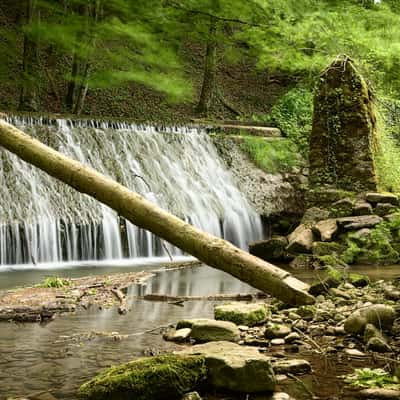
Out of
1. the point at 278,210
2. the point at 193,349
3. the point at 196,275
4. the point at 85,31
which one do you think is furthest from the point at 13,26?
the point at 193,349

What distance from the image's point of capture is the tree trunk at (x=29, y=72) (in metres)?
17.3

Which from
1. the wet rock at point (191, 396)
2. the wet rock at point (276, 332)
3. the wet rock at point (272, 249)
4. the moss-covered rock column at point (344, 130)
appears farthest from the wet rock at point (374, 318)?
the moss-covered rock column at point (344, 130)

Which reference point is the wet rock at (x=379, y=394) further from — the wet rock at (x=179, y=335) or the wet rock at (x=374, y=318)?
the wet rock at (x=179, y=335)

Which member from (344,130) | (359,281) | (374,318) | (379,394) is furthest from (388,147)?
(379,394)

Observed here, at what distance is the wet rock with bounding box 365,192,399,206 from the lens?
38.4 ft

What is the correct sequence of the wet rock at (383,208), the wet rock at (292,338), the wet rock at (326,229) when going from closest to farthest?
1. the wet rock at (292,338)
2. the wet rock at (326,229)
3. the wet rock at (383,208)

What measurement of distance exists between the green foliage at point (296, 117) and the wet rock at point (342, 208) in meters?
5.51

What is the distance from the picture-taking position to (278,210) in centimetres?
1543

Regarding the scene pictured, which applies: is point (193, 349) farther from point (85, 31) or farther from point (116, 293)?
point (85, 31)

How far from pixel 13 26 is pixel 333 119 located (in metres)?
14.7

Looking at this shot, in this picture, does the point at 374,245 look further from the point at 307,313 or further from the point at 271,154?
the point at 271,154

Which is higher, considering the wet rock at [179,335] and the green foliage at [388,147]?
the green foliage at [388,147]

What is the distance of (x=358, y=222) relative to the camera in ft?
36.4

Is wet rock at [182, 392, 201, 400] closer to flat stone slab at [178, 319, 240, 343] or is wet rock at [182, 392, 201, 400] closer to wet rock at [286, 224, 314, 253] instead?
flat stone slab at [178, 319, 240, 343]
